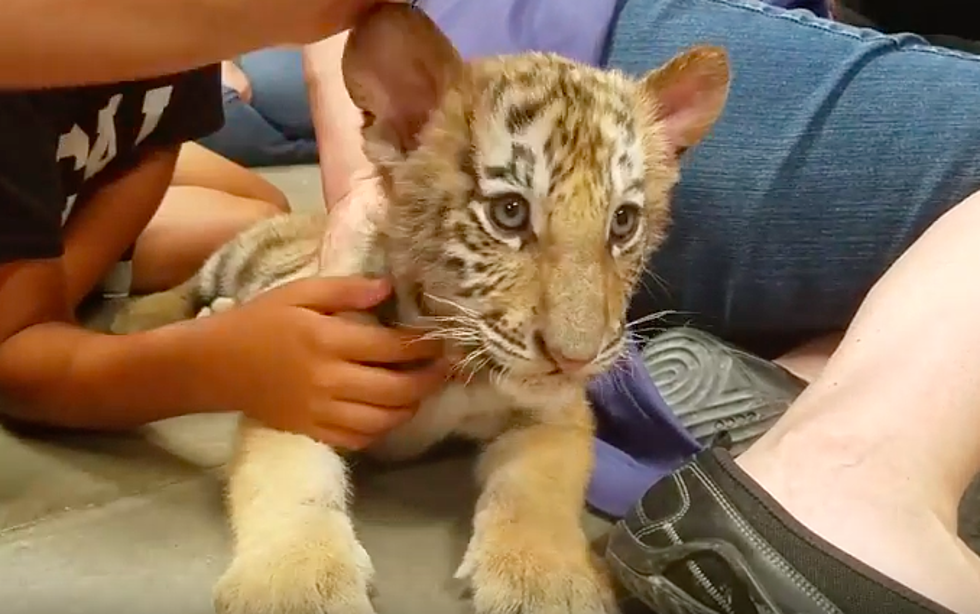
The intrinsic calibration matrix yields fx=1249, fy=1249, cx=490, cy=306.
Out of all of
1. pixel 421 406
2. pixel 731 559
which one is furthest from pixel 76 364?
pixel 731 559

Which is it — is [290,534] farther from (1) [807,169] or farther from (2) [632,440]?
(1) [807,169]

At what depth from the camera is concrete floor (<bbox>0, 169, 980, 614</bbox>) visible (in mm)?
930

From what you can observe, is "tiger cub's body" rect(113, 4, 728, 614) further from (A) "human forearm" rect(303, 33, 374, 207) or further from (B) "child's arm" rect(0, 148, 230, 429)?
(A) "human forearm" rect(303, 33, 374, 207)

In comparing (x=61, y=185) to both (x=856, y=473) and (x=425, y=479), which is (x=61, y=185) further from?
(x=856, y=473)

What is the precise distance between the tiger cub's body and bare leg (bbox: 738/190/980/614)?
155 mm

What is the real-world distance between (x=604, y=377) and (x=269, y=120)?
138cm

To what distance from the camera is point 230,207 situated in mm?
1790

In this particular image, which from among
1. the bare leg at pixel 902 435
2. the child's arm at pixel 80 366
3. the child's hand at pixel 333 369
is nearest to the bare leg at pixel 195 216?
the child's arm at pixel 80 366

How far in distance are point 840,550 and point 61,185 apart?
93 cm

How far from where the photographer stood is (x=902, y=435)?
0.81 metres

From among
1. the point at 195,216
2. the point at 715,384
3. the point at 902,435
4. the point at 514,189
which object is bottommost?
the point at 195,216

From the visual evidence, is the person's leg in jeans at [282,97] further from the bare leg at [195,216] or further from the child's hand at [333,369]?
the child's hand at [333,369]

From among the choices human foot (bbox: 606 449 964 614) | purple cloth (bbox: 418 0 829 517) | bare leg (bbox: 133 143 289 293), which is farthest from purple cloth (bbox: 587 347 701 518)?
bare leg (bbox: 133 143 289 293)

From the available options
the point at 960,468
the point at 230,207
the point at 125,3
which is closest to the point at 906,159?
the point at 960,468
